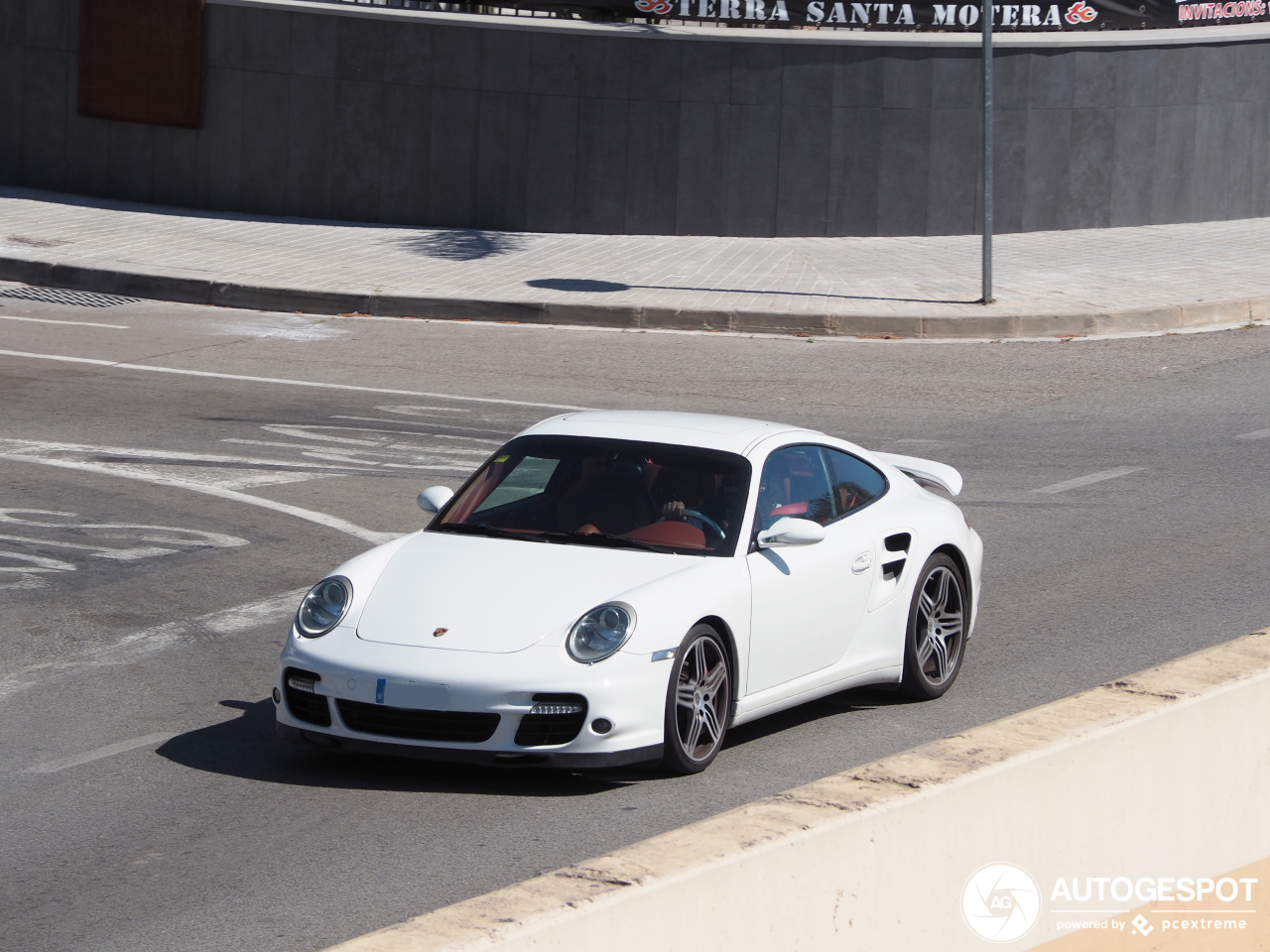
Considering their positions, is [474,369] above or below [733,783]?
above

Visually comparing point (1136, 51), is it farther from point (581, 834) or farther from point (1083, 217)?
point (581, 834)

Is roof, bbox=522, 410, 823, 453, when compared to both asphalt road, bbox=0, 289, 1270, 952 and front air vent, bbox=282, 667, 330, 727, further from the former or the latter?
front air vent, bbox=282, 667, 330, 727

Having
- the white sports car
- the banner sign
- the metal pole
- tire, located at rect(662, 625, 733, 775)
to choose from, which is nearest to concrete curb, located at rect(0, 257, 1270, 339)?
the metal pole

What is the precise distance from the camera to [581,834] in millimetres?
5496

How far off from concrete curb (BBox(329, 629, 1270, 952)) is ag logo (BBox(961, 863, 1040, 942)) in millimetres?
64

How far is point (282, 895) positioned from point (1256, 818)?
314cm

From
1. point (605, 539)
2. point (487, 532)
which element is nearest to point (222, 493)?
point (487, 532)

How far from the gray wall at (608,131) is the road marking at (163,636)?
1435 centimetres

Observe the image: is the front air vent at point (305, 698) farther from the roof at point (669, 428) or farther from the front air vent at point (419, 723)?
the roof at point (669, 428)

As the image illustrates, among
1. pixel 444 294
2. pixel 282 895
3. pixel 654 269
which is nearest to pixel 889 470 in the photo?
pixel 282 895

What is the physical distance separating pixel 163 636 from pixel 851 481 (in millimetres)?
3266

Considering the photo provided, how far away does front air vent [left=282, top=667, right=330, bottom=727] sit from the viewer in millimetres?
5984

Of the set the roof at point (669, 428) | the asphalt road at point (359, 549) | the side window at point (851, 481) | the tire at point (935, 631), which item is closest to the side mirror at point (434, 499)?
the roof at point (669, 428)

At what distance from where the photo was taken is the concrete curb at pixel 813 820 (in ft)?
11.1
